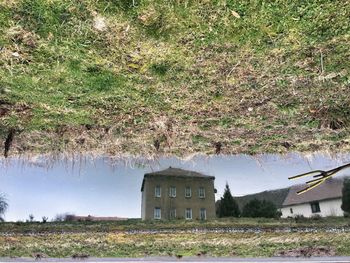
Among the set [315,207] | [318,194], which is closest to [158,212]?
[318,194]

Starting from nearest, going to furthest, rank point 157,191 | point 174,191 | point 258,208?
point 258,208
point 157,191
point 174,191

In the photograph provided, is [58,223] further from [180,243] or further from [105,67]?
[105,67]

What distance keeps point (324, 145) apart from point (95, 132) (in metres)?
3.63

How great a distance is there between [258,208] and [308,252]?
51.7 ft

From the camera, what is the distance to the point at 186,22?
8.20ft

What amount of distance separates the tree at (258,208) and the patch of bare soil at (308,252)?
1443 cm

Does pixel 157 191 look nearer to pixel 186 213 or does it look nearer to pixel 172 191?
pixel 172 191

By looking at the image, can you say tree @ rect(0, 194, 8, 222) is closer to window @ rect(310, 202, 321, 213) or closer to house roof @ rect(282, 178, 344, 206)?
house roof @ rect(282, 178, 344, 206)

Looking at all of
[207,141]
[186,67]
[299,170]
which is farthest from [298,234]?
[186,67]

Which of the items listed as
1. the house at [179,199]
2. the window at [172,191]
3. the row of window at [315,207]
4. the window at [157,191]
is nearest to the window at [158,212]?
the house at [179,199]

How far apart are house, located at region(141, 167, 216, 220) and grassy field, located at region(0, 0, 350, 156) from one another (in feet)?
74.7

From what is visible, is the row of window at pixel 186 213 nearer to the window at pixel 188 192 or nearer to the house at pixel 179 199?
the house at pixel 179 199

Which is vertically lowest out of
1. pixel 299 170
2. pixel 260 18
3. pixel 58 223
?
pixel 58 223

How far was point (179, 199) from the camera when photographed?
28.3 meters
